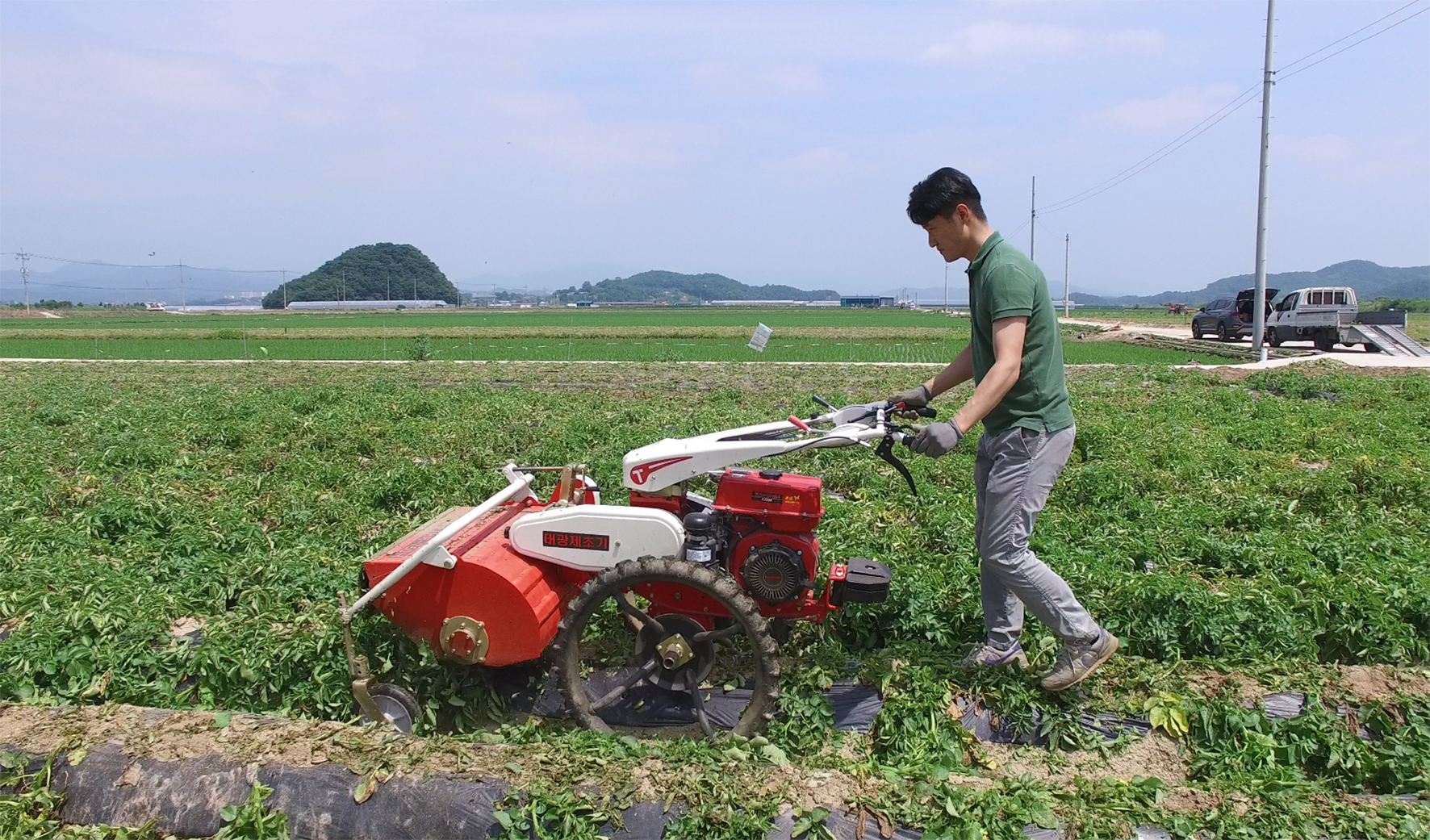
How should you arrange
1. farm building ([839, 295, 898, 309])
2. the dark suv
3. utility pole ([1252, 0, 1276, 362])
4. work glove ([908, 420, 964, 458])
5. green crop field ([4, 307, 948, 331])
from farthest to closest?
farm building ([839, 295, 898, 309]) < green crop field ([4, 307, 948, 331]) < the dark suv < utility pole ([1252, 0, 1276, 362]) < work glove ([908, 420, 964, 458])

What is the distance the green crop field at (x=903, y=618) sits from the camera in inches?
125

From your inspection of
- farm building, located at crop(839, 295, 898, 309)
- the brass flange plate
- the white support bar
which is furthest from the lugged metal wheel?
farm building, located at crop(839, 295, 898, 309)

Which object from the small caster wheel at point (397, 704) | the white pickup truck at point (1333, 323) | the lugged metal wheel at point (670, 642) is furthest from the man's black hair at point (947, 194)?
the white pickup truck at point (1333, 323)

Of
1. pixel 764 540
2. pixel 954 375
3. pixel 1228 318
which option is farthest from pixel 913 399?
pixel 1228 318

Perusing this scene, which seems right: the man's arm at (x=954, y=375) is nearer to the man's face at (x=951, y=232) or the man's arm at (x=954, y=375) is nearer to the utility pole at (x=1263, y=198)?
the man's face at (x=951, y=232)

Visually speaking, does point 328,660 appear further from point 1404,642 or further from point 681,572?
point 1404,642

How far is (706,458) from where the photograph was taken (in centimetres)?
389

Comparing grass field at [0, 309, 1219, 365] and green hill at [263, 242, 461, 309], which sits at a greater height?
green hill at [263, 242, 461, 309]

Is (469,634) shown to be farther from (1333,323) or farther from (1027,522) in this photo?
(1333,323)

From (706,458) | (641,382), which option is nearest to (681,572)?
(706,458)

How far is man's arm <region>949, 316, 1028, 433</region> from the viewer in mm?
3705

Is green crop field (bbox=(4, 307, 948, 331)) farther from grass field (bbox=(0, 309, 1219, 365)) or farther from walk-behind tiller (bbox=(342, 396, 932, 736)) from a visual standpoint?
walk-behind tiller (bbox=(342, 396, 932, 736))

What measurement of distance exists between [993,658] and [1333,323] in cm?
2897

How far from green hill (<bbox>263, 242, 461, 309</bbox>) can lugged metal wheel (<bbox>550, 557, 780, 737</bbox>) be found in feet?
490
